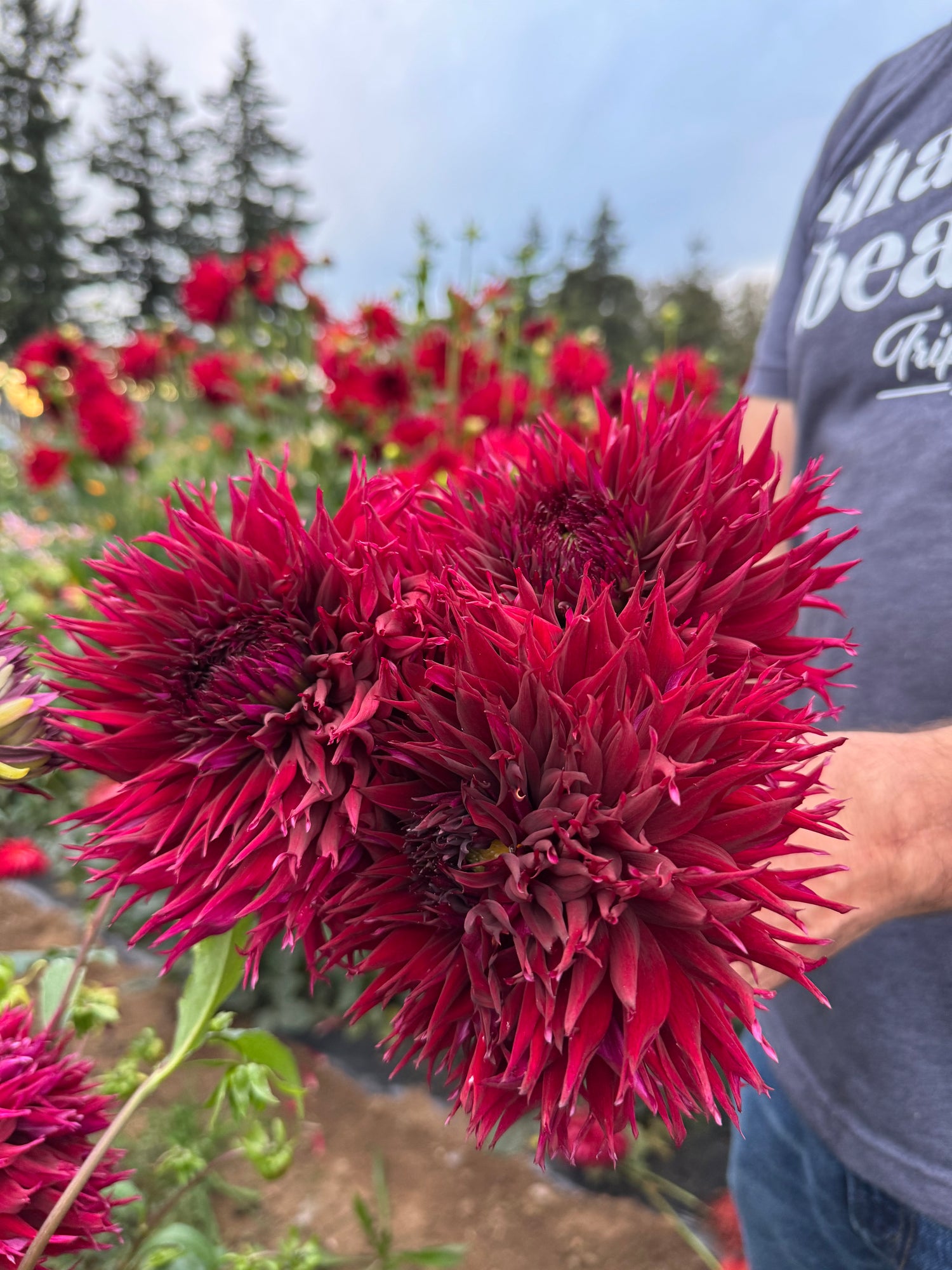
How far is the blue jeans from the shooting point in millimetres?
546

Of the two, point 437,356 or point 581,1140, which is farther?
point 437,356

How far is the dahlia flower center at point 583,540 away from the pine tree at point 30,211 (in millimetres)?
12894

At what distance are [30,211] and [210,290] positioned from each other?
12.4 m

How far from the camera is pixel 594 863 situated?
227 millimetres

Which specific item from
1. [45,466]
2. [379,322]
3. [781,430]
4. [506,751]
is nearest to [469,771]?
[506,751]

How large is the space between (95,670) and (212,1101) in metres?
0.26

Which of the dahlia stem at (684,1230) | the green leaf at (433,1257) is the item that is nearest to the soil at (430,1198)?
the dahlia stem at (684,1230)

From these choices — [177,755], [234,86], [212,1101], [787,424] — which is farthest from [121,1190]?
[234,86]

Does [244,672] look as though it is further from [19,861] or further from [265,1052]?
[19,861]

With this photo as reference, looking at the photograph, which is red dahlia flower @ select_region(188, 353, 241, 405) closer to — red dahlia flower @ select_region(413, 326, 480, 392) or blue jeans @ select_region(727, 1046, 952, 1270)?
red dahlia flower @ select_region(413, 326, 480, 392)

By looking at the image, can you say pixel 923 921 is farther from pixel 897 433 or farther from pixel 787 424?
pixel 787 424

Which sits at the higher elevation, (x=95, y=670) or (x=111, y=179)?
(x=111, y=179)

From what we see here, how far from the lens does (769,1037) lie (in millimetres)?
676

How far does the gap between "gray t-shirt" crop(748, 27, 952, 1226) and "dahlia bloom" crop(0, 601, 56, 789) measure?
523mm
